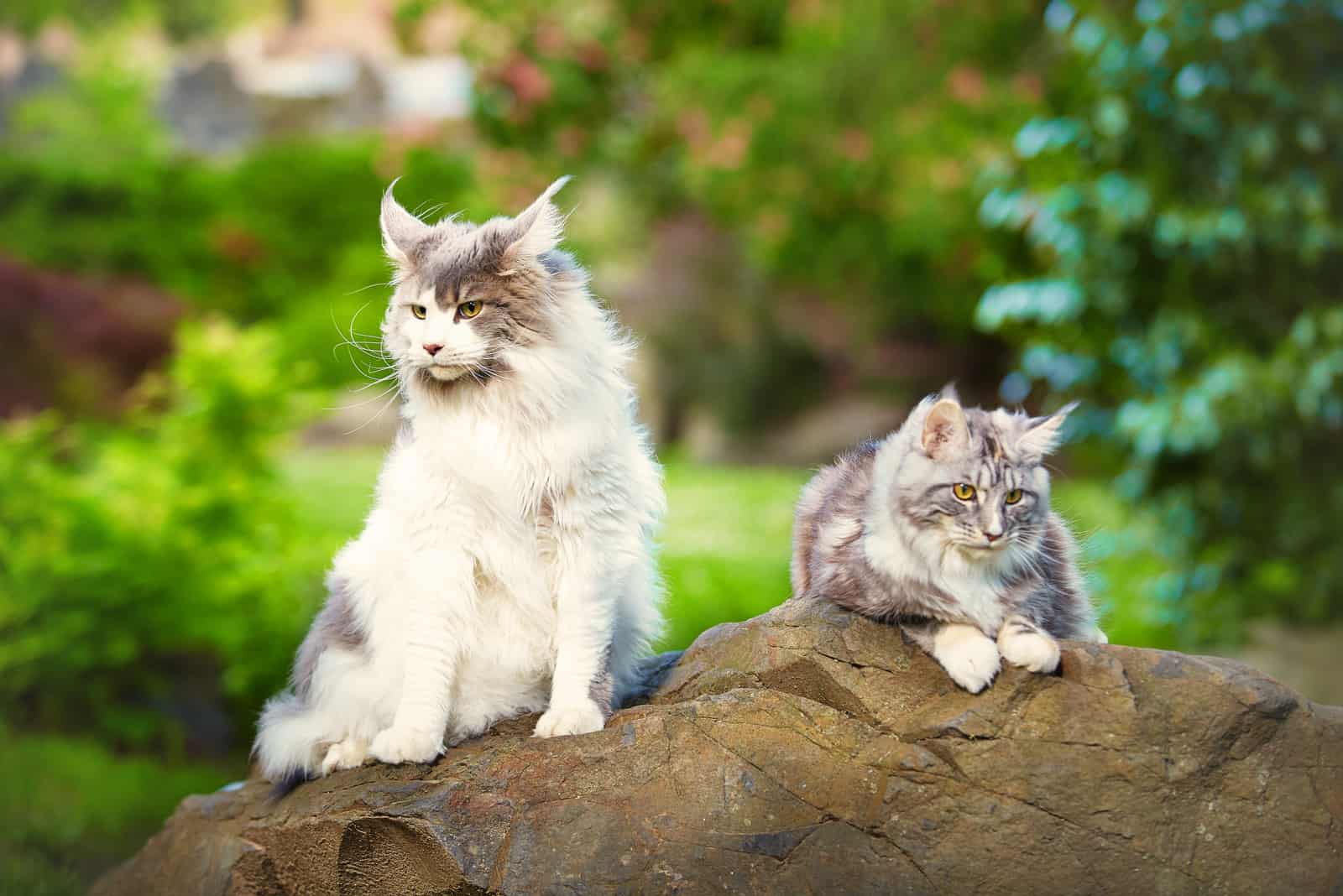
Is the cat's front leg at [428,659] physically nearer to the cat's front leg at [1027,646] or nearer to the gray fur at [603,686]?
the gray fur at [603,686]

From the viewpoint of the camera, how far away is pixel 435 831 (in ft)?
10.4

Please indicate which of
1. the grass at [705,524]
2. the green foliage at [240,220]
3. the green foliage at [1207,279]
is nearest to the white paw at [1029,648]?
the grass at [705,524]

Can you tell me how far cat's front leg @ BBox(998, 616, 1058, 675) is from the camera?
3090 mm

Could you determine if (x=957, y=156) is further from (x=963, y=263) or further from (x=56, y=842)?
(x=56, y=842)

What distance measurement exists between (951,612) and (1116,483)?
17.4ft

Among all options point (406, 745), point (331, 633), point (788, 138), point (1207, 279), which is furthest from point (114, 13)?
point (406, 745)

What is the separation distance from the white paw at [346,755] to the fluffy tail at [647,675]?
0.71m

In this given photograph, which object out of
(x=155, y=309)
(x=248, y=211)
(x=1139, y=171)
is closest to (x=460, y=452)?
(x=1139, y=171)

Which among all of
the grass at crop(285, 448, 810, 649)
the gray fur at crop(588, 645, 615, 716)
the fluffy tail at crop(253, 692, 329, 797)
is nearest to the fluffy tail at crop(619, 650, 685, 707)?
the gray fur at crop(588, 645, 615, 716)

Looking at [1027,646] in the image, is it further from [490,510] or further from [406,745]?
[406,745]

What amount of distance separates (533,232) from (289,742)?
154 centimetres

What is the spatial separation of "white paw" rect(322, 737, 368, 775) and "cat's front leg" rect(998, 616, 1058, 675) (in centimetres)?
170

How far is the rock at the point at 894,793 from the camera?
3.07 m

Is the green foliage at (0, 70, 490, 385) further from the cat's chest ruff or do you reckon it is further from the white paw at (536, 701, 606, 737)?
the cat's chest ruff
